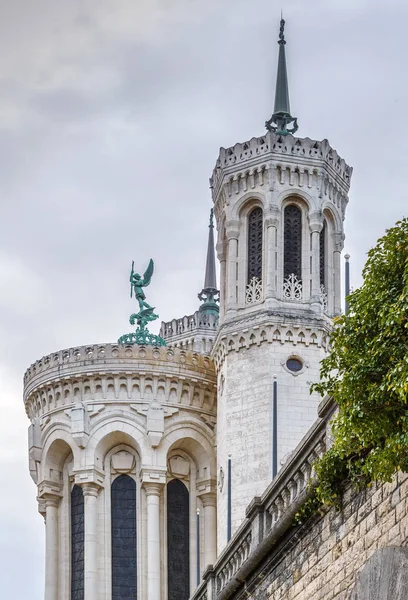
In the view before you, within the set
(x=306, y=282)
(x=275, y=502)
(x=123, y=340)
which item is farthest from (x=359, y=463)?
(x=123, y=340)

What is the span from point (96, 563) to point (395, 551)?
32.3 meters

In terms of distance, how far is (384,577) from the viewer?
14.9 metres

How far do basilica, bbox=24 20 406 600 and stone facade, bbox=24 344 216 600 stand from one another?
0.04 metres

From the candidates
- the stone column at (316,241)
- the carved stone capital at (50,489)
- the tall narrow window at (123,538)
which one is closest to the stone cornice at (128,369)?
the carved stone capital at (50,489)

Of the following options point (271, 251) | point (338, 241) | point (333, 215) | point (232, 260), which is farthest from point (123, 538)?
point (333, 215)

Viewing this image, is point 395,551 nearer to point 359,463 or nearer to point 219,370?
point 359,463

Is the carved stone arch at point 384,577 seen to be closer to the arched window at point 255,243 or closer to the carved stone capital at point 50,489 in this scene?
the arched window at point 255,243

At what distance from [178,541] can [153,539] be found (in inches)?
52.6

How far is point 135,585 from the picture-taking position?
4644cm

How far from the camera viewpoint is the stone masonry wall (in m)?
15.9

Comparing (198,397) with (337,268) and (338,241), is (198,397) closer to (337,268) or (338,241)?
(337,268)

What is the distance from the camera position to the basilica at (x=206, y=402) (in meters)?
42.1

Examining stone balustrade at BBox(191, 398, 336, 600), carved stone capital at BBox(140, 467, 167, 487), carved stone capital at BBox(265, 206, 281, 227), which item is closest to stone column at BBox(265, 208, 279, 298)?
carved stone capital at BBox(265, 206, 281, 227)

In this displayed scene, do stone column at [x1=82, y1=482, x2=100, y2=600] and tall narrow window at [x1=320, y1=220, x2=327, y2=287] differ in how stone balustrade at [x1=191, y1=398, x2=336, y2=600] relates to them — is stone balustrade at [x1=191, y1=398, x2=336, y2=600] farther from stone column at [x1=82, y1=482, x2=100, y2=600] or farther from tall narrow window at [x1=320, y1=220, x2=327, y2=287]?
stone column at [x1=82, y1=482, x2=100, y2=600]
